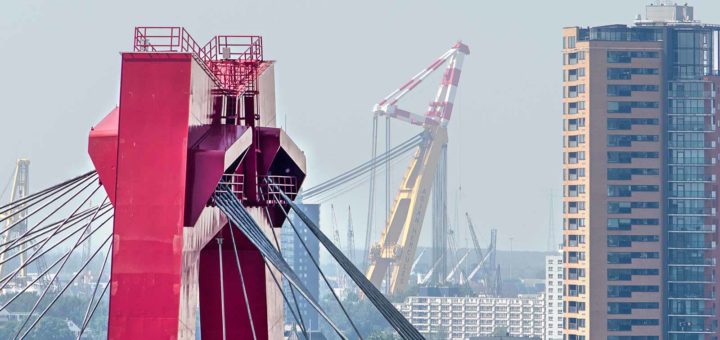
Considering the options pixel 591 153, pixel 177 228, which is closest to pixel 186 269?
pixel 177 228

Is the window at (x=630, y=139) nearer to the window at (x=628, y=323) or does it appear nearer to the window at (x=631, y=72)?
the window at (x=631, y=72)

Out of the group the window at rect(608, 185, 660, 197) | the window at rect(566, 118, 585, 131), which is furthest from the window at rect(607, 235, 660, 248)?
the window at rect(566, 118, 585, 131)

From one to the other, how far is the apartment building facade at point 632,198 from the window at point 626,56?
0.17ft

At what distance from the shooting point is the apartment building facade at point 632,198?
144m

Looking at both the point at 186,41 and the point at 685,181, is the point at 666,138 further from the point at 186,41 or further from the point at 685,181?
the point at 186,41

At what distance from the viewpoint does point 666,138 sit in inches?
5797

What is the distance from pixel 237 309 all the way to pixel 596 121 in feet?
368

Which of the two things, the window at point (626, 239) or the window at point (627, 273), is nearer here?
the window at point (627, 273)

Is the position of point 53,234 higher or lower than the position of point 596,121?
lower

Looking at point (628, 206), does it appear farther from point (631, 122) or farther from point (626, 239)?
point (631, 122)

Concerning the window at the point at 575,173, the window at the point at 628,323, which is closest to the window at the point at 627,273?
the window at the point at 628,323

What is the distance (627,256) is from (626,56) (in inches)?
412

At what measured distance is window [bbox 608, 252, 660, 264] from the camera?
5674 inches

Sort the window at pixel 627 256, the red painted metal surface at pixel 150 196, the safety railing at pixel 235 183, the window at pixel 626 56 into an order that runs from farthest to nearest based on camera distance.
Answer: the window at pixel 626 56 → the window at pixel 627 256 → the safety railing at pixel 235 183 → the red painted metal surface at pixel 150 196
